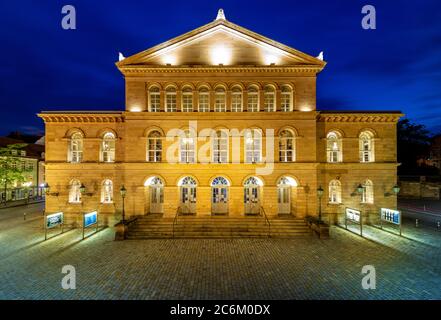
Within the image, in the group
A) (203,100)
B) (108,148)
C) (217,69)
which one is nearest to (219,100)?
(203,100)

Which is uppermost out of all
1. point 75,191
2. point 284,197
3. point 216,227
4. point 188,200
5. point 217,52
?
point 217,52

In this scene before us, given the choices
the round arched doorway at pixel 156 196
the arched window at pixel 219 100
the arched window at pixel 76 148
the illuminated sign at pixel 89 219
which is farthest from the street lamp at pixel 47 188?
the arched window at pixel 219 100

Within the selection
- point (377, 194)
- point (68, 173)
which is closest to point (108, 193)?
point (68, 173)

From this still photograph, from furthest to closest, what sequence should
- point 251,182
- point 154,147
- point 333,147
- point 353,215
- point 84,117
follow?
point 333,147, point 84,117, point 251,182, point 154,147, point 353,215

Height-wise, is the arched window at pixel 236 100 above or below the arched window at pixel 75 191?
above

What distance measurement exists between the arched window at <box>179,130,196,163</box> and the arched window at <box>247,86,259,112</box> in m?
5.32

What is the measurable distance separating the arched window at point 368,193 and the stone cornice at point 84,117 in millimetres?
21592

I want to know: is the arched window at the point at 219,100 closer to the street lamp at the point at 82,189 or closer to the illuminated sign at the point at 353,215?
the street lamp at the point at 82,189

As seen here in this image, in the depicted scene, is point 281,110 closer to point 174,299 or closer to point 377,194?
point 377,194

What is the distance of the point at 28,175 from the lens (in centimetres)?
3691

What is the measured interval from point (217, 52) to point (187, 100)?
462 cm

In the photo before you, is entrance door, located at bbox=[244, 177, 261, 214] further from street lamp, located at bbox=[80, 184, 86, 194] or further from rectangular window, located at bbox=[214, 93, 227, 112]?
street lamp, located at bbox=[80, 184, 86, 194]

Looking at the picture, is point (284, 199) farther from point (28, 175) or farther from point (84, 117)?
point (28, 175)

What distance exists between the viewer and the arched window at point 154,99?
57.4 ft
